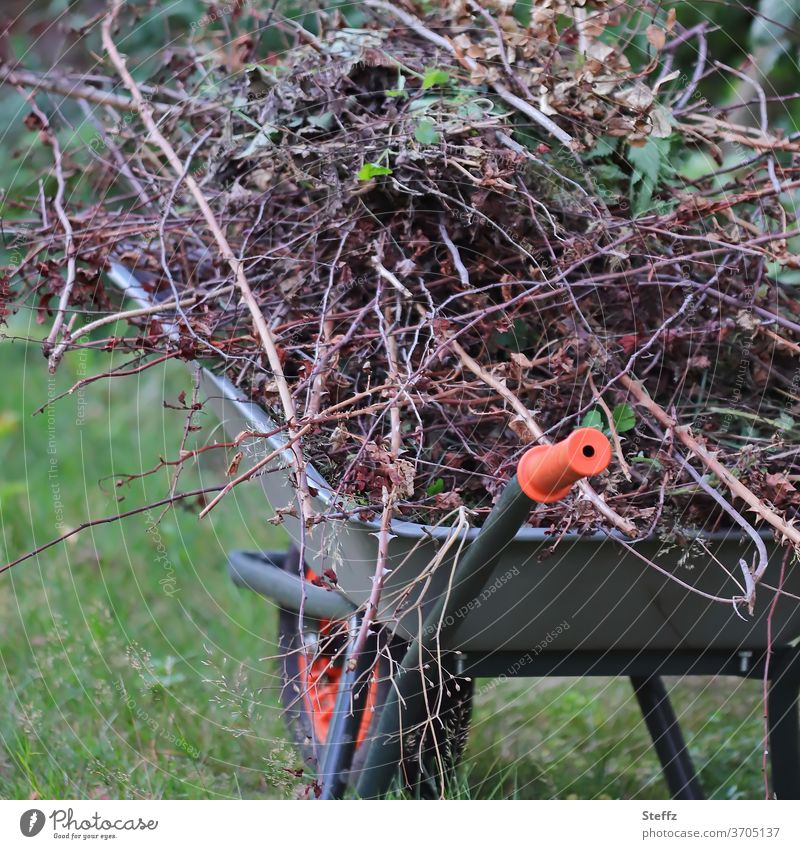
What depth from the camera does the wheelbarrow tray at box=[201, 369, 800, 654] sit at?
2.83 ft

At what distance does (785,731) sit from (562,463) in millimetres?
639

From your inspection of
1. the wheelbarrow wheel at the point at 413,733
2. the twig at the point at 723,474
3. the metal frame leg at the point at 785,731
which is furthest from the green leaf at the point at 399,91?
the metal frame leg at the point at 785,731

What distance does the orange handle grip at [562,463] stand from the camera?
0.66 m

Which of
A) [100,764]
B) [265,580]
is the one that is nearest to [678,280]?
[265,580]

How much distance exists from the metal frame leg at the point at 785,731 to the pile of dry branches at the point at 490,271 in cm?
23

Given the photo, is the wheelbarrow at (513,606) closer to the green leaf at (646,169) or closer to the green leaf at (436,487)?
the green leaf at (436,487)

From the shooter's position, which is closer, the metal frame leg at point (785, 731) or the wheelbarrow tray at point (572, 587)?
the wheelbarrow tray at point (572, 587)

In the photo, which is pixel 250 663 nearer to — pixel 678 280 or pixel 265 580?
pixel 265 580

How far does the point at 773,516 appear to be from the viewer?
799 mm

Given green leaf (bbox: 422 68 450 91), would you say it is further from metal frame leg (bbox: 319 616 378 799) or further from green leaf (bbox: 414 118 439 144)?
metal frame leg (bbox: 319 616 378 799)

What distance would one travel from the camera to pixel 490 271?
101 centimetres

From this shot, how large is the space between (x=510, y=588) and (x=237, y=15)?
39.0 inches

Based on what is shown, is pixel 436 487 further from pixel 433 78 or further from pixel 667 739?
pixel 667 739

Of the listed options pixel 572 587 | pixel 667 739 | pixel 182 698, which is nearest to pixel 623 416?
pixel 572 587
